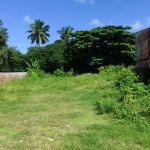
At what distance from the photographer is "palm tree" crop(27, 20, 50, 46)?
4438cm

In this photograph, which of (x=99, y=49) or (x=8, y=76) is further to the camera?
(x=99, y=49)

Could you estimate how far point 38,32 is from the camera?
145ft

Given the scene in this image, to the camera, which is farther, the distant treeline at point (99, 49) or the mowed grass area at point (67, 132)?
the distant treeline at point (99, 49)

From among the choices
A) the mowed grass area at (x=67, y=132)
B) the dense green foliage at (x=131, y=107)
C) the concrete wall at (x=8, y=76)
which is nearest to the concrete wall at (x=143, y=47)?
the dense green foliage at (x=131, y=107)

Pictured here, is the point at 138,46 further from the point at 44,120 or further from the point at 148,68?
the point at 44,120

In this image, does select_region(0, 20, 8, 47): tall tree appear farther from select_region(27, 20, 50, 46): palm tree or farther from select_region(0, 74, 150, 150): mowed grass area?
select_region(0, 74, 150, 150): mowed grass area

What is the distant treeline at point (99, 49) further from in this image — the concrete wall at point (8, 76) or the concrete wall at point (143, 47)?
the concrete wall at point (143, 47)

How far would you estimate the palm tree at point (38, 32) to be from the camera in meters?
44.4

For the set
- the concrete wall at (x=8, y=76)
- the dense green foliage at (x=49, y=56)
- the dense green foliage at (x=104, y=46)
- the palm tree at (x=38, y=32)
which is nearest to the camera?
the concrete wall at (x=8, y=76)

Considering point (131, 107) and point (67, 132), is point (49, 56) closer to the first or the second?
point (131, 107)

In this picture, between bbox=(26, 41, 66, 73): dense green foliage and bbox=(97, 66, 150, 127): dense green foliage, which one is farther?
bbox=(26, 41, 66, 73): dense green foliage

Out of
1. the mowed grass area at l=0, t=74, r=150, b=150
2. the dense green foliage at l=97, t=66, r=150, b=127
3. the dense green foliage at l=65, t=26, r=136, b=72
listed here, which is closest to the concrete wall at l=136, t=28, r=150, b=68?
the dense green foliage at l=97, t=66, r=150, b=127

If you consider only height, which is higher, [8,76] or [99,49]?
[99,49]

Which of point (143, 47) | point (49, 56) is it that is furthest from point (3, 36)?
point (143, 47)
